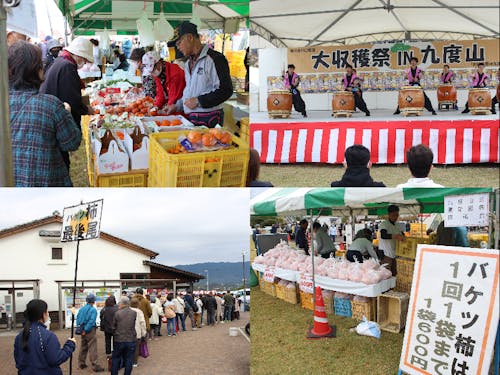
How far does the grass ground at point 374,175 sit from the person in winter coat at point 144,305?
2.78 ft

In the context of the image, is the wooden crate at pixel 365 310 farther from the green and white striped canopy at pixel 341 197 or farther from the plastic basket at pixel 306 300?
the green and white striped canopy at pixel 341 197

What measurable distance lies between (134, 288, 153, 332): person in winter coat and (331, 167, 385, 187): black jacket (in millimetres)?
1136

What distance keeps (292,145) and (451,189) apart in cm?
83

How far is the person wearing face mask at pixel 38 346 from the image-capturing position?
8.88 feet

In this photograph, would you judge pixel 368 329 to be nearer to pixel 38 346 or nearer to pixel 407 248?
pixel 407 248

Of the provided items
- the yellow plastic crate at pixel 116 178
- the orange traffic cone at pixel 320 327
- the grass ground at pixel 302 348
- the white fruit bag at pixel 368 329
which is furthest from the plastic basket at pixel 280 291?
the yellow plastic crate at pixel 116 178

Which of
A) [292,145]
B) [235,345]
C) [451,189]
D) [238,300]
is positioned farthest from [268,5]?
[235,345]

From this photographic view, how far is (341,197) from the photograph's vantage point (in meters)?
2.91

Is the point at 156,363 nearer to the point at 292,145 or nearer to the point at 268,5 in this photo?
the point at 292,145

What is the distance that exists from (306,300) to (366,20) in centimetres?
193

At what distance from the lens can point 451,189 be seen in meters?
2.80

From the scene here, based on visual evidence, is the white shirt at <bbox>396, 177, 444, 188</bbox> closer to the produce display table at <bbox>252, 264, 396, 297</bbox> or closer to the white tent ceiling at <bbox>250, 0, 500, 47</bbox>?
the white tent ceiling at <bbox>250, 0, 500, 47</bbox>

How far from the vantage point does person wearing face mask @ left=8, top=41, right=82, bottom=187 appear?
2.35 m

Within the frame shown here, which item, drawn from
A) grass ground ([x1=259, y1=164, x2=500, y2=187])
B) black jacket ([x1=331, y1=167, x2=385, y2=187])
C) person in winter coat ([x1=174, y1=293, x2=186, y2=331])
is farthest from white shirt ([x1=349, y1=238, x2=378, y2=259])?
person in winter coat ([x1=174, y1=293, x2=186, y2=331])
